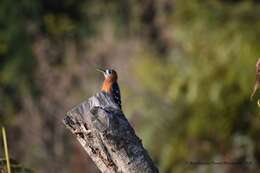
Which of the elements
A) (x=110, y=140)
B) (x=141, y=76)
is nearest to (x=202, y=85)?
(x=141, y=76)

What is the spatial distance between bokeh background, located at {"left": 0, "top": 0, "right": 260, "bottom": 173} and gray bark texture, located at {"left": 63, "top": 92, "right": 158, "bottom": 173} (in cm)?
1101

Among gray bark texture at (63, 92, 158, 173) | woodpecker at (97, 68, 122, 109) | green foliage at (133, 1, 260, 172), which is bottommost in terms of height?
gray bark texture at (63, 92, 158, 173)

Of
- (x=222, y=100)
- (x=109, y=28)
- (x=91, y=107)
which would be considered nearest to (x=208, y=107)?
(x=222, y=100)

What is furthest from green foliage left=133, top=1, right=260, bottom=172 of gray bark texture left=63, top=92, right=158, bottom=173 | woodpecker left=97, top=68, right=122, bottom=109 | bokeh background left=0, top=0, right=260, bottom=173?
gray bark texture left=63, top=92, right=158, bottom=173

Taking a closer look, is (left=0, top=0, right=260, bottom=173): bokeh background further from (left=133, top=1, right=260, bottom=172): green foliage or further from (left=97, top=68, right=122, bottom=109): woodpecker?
(left=97, top=68, right=122, bottom=109): woodpecker

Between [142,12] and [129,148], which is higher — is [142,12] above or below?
above

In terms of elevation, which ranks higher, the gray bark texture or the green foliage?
Answer: the green foliage

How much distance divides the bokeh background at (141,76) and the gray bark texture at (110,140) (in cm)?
1101

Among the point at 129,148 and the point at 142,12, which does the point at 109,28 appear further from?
the point at 129,148

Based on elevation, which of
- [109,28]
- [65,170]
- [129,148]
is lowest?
[129,148]

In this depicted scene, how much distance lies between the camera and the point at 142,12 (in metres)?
18.9

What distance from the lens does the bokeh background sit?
16.4 m

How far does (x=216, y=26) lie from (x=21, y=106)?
3.86 m

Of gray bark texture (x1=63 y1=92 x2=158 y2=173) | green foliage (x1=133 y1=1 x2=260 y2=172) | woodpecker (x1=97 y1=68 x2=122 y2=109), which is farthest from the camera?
green foliage (x1=133 y1=1 x2=260 y2=172)
